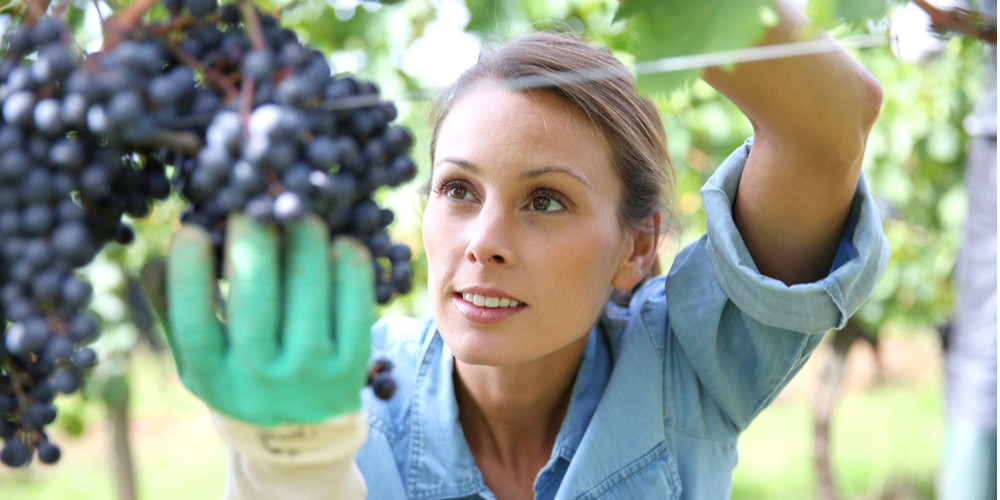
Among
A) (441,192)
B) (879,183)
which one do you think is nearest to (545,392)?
(441,192)

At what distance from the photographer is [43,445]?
2.51ft

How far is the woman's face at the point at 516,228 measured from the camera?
1.22 m

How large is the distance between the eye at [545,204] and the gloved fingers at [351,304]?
640mm

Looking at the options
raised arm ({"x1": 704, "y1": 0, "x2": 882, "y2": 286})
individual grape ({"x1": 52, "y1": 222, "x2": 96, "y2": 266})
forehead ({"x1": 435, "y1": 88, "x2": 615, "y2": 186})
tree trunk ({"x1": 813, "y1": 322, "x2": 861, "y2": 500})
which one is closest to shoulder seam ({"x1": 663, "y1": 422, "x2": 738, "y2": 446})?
raised arm ({"x1": 704, "y1": 0, "x2": 882, "y2": 286})

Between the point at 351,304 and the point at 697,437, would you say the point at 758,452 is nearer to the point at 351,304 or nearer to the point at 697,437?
the point at 697,437

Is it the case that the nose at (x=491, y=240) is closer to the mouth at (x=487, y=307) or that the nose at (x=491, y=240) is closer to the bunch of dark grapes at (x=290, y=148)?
the mouth at (x=487, y=307)

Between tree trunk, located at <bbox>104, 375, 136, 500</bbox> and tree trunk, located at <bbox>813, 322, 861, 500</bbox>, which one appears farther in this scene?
tree trunk, located at <bbox>813, 322, 861, 500</bbox>

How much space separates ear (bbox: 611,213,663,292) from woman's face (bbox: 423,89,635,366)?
0.09 metres

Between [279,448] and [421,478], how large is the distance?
75cm

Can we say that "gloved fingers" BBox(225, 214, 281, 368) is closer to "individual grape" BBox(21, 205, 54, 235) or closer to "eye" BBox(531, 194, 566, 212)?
"individual grape" BBox(21, 205, 54, 235)

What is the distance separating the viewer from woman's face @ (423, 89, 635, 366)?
1.22 m

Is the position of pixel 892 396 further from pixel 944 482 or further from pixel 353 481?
pixel 353 481

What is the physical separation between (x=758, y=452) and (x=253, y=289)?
479 centimetres

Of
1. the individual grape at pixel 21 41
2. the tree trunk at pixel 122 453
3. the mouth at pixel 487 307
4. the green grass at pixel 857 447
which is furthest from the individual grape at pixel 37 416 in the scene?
the green grass at pixel 857 447
